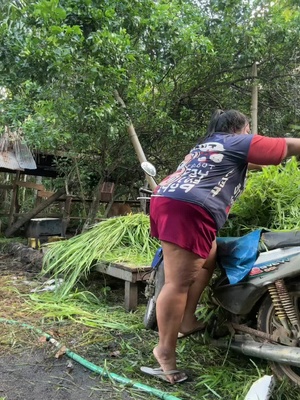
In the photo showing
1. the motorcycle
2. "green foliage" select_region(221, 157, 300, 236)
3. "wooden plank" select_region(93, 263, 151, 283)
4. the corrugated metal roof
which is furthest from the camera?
the corrugated metal roof

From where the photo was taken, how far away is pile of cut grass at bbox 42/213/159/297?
13.6 feet

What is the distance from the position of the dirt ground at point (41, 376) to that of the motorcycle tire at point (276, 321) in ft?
2.68

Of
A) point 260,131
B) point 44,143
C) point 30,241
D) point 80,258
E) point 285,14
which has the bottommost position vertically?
point 30,241

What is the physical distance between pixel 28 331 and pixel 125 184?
548 centimetres

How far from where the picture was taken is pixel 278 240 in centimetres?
224

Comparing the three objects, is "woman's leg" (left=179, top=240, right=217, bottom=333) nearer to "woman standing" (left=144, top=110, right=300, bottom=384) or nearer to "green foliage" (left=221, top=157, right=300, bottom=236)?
"woman standing" (left=144, top=110, right=300, bottom=384)

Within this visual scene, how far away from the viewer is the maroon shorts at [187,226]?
2150 millimetres

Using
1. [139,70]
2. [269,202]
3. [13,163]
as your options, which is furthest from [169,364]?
[13,163]

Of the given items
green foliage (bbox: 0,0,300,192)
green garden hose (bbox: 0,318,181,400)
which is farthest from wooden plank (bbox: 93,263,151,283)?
green foliage (bbox: 0,0,300,192)

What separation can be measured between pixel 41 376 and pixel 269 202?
187cm

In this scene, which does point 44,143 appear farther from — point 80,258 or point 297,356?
point 297,356

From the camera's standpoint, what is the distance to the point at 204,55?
19.8 feet

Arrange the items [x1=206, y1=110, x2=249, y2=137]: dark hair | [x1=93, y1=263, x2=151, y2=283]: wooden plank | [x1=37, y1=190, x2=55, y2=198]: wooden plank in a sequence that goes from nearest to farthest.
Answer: [x1=206, y1=110, x2=249, y2=137]: dark hair
[x1=93, y1=263, x2=151, y2=283]: wooden plank
[x1=37, y1=190, x2=55, y2=198]: wooden plank

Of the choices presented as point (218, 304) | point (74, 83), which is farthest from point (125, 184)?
point (218, 304)
